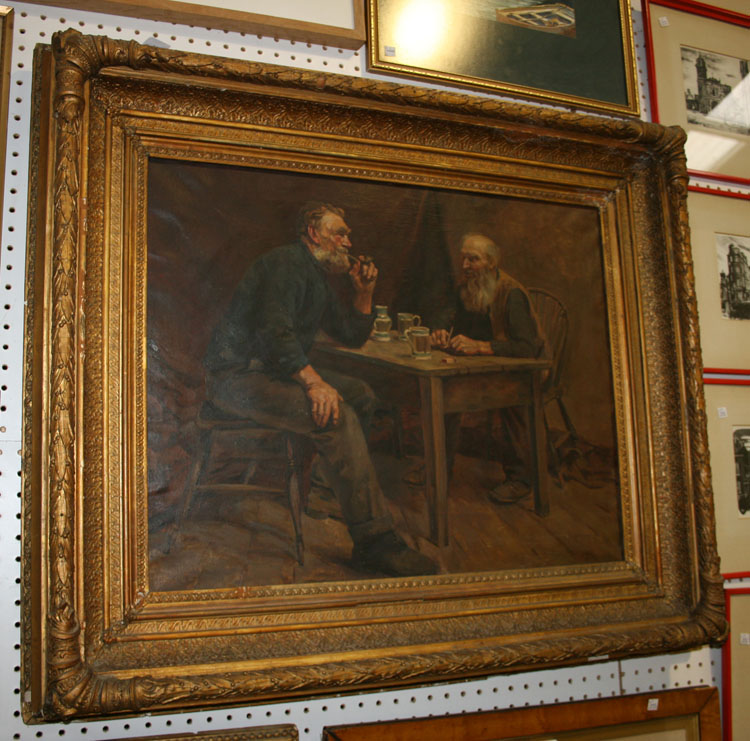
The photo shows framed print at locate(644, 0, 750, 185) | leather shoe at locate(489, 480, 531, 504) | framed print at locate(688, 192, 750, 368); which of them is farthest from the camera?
framed print at locate(644, 0, 750, 185)

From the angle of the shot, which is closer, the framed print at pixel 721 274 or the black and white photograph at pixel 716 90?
the framed print at pixel 721 274

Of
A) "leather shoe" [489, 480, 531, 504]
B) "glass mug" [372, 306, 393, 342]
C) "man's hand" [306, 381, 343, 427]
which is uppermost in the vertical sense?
"glass mug" [372, 306, 393, 342]

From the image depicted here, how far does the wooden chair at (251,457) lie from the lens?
2.11 m

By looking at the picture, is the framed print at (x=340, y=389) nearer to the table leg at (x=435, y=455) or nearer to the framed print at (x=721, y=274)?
the table leg at (x=435, y=455)

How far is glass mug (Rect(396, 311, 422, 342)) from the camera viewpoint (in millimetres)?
2439

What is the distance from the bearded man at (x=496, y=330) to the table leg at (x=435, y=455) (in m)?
0.04

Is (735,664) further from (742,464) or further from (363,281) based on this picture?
(363,281)

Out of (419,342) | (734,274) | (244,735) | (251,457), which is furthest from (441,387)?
(734,274)

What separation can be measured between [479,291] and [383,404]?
608 millimetres

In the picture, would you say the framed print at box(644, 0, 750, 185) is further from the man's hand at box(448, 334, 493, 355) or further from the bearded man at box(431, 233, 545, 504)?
the man's hand at box(448, 334, 493, 355)

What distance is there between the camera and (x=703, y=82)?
3.08m

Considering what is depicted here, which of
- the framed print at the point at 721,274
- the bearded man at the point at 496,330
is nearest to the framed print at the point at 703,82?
the framed print at the point at 721,274

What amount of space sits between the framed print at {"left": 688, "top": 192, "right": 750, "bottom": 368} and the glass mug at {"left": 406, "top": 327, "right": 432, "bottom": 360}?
4.22 ft

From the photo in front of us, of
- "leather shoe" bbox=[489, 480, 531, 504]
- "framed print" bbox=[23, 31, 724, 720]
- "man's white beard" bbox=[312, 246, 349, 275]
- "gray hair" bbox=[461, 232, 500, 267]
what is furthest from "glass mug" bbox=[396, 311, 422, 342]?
"leather shoe" bbox=[489, 480, 531, 504]
